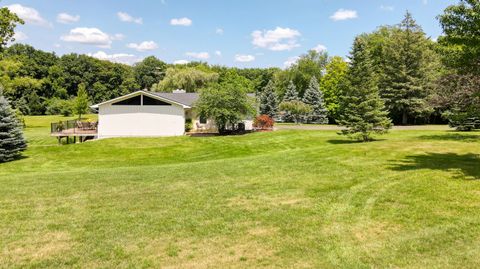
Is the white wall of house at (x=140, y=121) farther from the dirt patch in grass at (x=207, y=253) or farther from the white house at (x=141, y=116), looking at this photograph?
the dirt patch in grass at (x=207, y=253)

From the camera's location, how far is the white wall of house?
31141mm

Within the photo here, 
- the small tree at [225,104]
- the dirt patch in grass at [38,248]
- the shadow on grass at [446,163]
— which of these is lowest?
the dirt patch in grass at [38,248]

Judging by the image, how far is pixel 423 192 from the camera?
8648 mm

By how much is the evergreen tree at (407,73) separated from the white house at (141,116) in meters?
21.7

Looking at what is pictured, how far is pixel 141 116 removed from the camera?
3133 cm

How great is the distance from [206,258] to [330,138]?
2172cm

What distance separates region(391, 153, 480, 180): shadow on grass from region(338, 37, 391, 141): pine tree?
8.18 m

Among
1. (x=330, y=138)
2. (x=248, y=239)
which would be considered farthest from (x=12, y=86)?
(x=248, y=239)

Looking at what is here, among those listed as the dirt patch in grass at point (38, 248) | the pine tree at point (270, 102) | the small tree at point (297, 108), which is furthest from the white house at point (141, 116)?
the pine tree at point (270, 102)

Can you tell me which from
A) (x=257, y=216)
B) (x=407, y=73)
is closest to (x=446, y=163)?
(x=257, y=216)

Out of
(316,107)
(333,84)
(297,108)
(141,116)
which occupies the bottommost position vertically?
(141,116)

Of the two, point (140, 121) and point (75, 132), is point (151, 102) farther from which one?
point (75, 132)

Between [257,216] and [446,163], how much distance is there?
8016mm

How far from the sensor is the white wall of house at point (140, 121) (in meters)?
31.1
